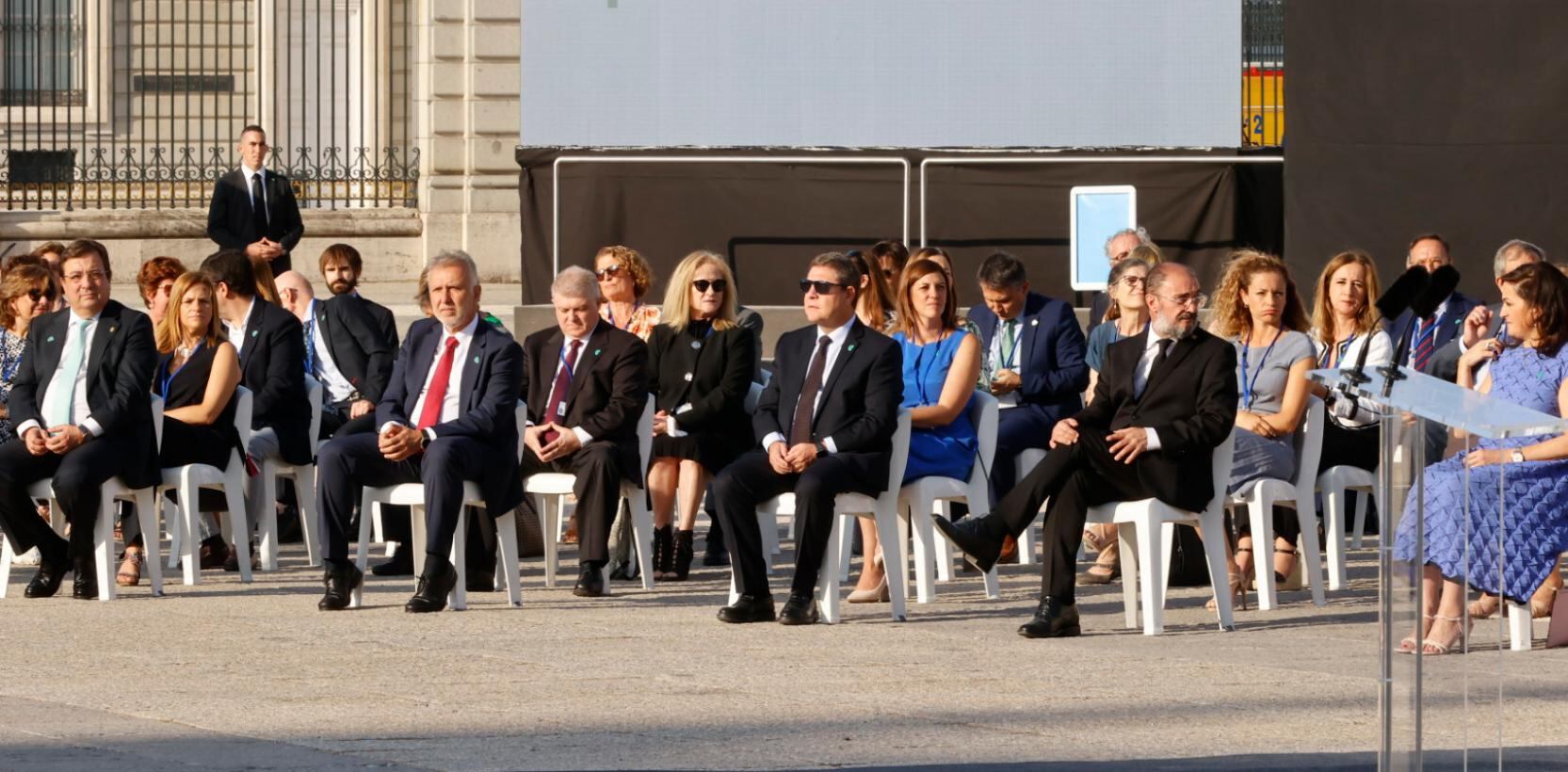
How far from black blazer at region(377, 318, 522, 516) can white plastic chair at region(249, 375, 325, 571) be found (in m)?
1.45

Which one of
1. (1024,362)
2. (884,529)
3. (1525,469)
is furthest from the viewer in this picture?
(1024,362)

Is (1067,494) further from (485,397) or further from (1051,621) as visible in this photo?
(485,397)

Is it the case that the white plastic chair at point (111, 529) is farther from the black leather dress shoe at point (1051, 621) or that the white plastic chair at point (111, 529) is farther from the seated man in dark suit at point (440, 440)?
the black leather dress shoe at point (1051, 621)

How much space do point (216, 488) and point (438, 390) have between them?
141cm

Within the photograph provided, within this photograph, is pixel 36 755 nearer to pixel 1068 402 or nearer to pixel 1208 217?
pixel 1068 402

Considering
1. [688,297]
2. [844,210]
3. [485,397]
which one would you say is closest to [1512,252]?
[688,297]

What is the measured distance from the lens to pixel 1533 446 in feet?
28.0

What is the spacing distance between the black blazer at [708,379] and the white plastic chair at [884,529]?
153 centimetres

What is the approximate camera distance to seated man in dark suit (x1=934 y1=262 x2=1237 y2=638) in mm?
8812

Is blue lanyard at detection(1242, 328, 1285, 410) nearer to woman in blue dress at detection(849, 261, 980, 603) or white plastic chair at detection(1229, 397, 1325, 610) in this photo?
white plastic chair at detection(1229, 397, 1325, 610)

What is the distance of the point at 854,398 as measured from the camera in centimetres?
935

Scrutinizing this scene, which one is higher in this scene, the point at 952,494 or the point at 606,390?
the point at 606,390

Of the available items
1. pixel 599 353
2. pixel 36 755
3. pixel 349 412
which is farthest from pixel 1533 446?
pixel 349 412

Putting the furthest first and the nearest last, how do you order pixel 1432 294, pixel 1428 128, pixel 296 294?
pixel 1428 128, pixel 296 294, pixel 1432 294
